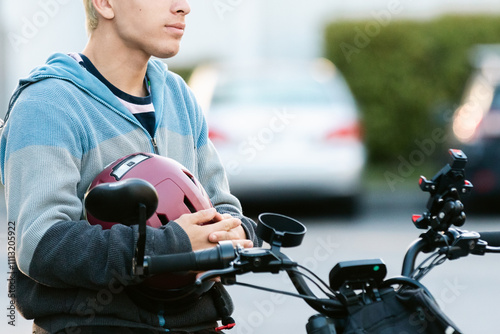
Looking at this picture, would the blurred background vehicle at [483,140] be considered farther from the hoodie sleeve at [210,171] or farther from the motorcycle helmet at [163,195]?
the motorcycle helmet at [163,195]

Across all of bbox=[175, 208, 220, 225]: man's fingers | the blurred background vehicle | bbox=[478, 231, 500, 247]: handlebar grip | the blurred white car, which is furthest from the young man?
the blurred background vehicle

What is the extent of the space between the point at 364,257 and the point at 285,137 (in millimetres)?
2852

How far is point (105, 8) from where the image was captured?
9.55 feet

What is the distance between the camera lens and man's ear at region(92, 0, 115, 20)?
114 inches

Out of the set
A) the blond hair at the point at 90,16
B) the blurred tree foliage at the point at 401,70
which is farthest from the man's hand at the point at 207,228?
the blurred tree foliage at the point at 401,70

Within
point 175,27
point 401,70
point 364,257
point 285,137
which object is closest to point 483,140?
point 285,137

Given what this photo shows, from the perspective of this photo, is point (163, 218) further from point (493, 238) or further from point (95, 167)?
point (493, 238)

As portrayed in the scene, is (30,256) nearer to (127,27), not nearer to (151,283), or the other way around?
(151,283)

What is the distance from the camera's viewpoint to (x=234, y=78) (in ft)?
38.8

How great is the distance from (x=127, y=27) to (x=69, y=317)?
896 mm

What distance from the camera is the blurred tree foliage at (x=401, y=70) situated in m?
18.5

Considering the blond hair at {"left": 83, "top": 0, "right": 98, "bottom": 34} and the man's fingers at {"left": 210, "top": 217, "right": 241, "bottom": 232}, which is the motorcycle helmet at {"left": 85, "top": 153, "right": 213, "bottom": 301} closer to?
the man's fingers at {"left": 210, "top": 217, "right": 241, "bottom": 232}

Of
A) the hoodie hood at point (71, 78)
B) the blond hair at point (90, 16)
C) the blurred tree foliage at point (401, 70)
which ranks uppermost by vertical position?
the blond hair at point (90, 16)

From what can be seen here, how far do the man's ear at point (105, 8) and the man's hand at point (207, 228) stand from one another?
0.75 metres
